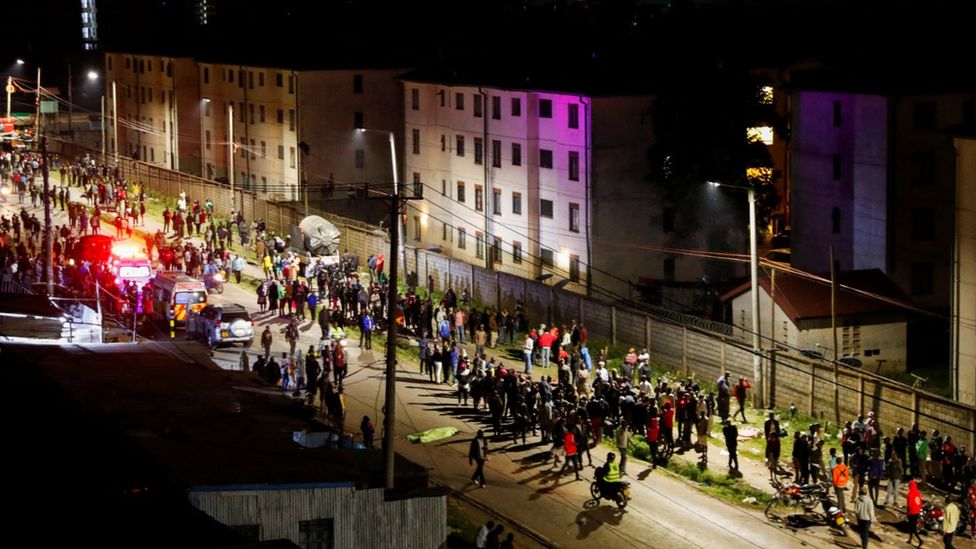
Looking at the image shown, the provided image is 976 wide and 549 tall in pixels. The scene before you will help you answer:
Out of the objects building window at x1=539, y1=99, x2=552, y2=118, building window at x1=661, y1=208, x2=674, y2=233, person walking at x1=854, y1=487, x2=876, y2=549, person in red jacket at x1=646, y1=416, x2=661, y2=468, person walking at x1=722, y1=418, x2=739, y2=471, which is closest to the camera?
person walking at x1=854, y1=487, x2=876, y2=549

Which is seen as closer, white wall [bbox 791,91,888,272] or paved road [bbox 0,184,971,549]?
paved road [bbox 0,184,971,549]

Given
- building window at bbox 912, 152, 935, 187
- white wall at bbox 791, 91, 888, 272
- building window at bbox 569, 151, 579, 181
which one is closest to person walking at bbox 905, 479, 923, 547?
white wall at bbox 791, 91, 888, 272

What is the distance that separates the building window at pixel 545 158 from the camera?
7206 cm

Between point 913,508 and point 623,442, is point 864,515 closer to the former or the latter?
point 913,508

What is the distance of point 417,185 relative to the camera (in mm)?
84125

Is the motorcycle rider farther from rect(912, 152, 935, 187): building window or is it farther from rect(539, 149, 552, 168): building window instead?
rect(539, 149, 552, 168): building window

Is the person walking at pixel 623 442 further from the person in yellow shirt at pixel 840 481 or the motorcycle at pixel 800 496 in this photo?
the person in yellow shirt at pixel 840 481

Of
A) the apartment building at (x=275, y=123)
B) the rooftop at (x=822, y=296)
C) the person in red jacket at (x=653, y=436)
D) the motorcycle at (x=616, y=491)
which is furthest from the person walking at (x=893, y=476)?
the apartment building at (x=275, y=123)

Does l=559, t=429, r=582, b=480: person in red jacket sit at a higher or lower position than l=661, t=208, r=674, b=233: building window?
lower

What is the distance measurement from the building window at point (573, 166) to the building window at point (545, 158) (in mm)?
1435

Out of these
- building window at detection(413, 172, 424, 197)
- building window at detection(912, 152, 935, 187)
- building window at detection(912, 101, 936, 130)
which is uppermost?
building window at detection(912, 101, 936, 130)

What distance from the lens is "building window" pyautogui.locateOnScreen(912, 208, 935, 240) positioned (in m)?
63.4

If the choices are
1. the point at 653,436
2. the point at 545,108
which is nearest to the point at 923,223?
the point at 545,108

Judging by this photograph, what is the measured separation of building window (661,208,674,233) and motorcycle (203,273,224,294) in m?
19.8
